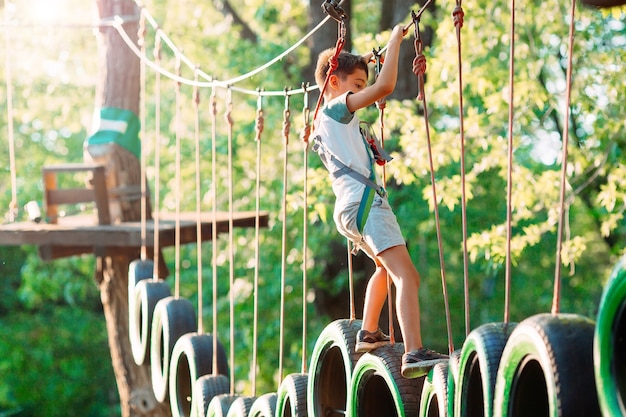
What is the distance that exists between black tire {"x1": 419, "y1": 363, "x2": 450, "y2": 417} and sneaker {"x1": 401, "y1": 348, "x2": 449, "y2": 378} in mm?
32

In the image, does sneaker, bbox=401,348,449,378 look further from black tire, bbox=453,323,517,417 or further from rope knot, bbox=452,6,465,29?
rope knot, bbox=452,6,465,29

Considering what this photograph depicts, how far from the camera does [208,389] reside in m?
4.27

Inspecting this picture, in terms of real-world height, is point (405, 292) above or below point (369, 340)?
above

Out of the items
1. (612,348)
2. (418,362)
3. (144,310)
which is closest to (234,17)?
(144,310)

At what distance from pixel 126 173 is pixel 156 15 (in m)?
4.34

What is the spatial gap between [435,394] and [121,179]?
3.62 metres

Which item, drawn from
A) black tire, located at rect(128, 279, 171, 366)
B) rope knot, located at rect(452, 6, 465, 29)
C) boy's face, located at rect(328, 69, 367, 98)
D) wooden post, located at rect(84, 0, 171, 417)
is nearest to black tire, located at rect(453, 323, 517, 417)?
rope knot, located at rect(452, 6, 465, 29)

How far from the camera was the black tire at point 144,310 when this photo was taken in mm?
5070

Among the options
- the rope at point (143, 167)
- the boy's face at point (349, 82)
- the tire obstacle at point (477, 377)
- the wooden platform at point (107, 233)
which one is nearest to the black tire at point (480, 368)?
the tire obstacle at point (477, 377)

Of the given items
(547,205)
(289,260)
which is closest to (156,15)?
(289,260)

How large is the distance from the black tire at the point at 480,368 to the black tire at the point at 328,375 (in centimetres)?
73

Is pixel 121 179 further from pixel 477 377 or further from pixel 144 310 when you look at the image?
pixel 477 377

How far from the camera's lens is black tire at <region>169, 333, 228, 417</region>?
439 cm

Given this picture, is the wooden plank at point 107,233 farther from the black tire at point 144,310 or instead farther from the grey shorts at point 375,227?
the grey shorts at point 375,227
